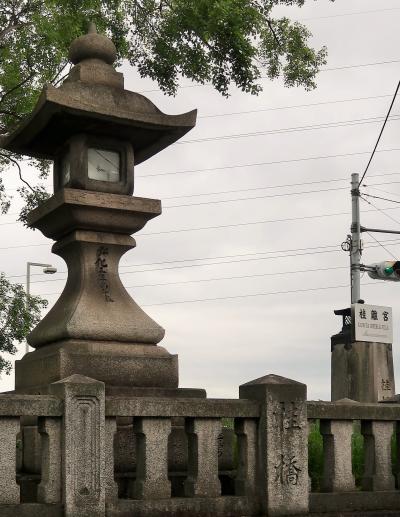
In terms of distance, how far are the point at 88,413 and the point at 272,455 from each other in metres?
1.87

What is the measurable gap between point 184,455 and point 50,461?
193 cm

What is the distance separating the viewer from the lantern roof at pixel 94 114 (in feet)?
30.8

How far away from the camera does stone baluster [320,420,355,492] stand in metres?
8.63

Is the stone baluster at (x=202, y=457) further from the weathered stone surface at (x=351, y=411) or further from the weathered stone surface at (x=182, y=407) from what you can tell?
the weathered stone surface at (x=351, y=411)

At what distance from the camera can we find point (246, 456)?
26.8 feet

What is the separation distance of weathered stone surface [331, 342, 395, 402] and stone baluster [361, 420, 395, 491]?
11.8m

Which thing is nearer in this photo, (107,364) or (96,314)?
(107,364)

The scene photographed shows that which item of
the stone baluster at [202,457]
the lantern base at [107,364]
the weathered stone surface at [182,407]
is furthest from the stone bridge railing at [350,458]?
the lantern base at [107,364]

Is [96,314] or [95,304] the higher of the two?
[95,304]

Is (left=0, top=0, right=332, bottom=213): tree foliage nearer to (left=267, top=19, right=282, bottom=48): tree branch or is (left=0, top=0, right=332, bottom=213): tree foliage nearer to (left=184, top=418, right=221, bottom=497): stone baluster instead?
(left=267, top=19, right=282, bottom=48): tree branch

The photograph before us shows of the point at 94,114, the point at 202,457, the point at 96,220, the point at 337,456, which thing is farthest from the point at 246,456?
the point at 94,114

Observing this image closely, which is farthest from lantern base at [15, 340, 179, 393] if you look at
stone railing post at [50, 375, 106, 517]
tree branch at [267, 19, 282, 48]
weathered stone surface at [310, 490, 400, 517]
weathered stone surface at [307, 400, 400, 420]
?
tree branch at [267, 19, 282, 48]

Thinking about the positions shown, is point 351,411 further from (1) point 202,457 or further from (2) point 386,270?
(2) point 386,270

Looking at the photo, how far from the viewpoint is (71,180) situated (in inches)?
379
